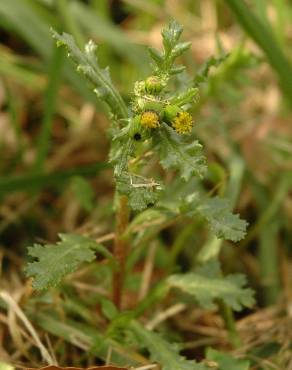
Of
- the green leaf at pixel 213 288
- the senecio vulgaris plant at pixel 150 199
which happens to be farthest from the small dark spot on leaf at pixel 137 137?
the green leaf at pixel 213 288

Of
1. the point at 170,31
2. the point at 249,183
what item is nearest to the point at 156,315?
the point at 249,183

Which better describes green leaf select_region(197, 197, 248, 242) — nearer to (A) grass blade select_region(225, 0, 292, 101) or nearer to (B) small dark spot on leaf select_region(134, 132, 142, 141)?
(B) small dark spot on leaf select_region(134, 132, 142, 141)

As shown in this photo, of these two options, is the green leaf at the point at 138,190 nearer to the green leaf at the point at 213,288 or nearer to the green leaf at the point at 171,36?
the green leaf at the point at 171,36

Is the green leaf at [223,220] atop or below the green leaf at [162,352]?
atop

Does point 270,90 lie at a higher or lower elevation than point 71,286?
higher

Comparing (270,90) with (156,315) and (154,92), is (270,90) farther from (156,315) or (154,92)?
(154,92)

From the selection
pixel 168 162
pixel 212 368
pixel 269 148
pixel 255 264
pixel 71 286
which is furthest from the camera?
pixel 269 148

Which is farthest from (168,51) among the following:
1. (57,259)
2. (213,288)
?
(213,288)
